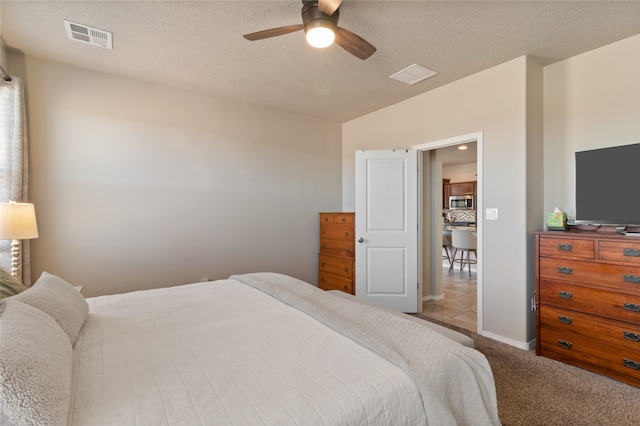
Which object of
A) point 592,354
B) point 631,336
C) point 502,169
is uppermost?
point 502,169

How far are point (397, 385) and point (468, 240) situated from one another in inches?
209

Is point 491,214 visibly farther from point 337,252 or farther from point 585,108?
point 337,252

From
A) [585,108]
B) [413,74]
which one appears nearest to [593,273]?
[585,108]

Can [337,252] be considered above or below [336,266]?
above

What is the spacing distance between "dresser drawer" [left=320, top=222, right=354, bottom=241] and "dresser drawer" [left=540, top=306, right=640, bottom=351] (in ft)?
7.07

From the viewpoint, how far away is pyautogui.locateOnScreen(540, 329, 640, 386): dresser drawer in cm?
211

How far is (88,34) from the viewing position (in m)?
2.39

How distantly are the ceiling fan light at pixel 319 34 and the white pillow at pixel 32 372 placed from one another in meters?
1.99

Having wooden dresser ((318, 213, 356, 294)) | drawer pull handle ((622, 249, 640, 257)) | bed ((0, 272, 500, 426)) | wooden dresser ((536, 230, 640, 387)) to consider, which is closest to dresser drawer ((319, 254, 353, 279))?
wooden dresser ((318, 213, 356, 294))

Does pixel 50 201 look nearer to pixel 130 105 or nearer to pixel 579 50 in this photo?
pixel 130 105

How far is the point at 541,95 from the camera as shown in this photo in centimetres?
297

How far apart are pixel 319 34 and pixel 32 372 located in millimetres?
2054

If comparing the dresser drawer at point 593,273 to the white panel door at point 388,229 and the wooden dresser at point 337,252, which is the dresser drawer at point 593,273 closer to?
the white panel door at point 388,229

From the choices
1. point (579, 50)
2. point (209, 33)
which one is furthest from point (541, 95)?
point (209, 33)
